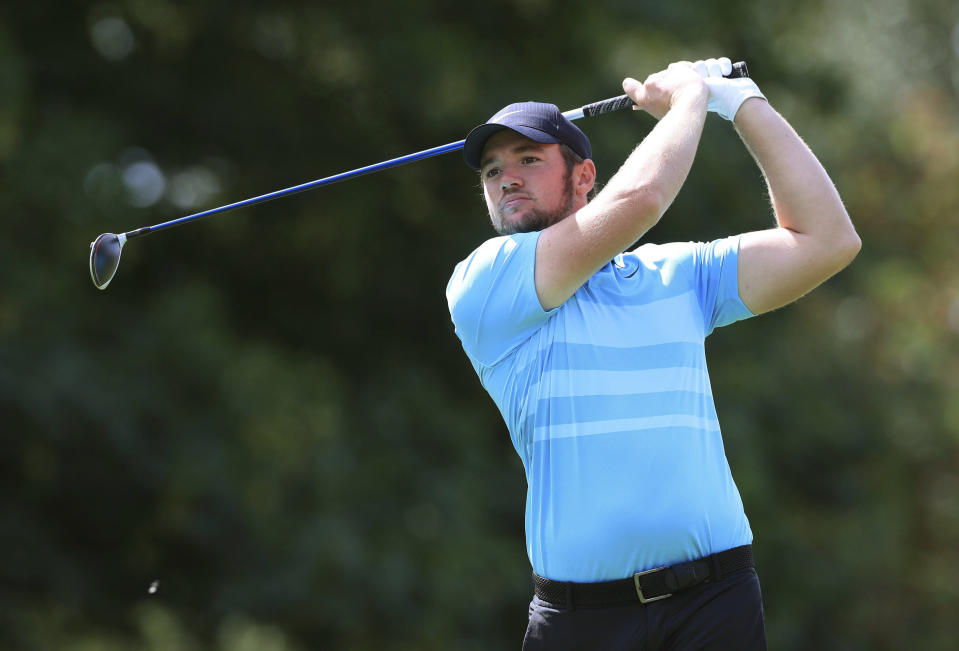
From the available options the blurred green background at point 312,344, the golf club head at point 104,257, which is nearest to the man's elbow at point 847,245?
the golf club head at point 104,257

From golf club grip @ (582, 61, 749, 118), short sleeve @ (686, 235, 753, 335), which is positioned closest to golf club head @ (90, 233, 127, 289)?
golf club grip @ (582, 61, 749, 118)

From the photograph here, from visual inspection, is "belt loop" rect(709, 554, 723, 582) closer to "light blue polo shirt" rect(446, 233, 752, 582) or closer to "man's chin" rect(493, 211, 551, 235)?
"light blue polo shirt" rect(446, 233, 752, 582)

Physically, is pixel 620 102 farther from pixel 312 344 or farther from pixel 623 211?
pixel 312 344

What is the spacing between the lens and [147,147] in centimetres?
1073

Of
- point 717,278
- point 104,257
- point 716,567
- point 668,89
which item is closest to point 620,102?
point 668,89

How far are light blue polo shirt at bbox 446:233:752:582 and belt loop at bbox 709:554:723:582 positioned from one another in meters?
0.03

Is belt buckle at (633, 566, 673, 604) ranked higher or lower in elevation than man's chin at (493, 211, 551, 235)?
lower

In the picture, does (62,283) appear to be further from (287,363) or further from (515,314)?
(515,314)

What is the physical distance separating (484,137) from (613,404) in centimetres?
84

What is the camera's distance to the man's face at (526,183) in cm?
327

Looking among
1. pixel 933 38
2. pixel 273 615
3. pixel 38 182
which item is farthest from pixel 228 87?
pixel 933 38

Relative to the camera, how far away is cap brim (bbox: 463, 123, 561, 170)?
3.23 m

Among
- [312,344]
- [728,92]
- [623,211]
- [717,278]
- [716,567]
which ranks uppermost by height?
[312,344]

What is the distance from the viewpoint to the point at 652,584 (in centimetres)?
284
